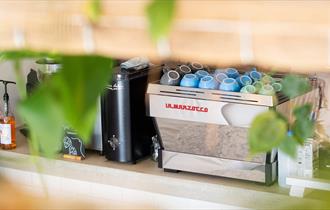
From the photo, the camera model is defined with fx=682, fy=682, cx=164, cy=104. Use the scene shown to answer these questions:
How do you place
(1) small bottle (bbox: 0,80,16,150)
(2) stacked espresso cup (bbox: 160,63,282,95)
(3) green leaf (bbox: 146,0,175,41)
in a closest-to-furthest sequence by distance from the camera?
(3) green leaf (bbox: 146,0,175,41)
(2) stacked espresso cup (bbox: 160,63,282,95)
(1) small bottle (bbox: 0,80,16,150)

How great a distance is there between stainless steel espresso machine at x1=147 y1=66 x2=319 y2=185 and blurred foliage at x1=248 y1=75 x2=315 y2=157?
160cm

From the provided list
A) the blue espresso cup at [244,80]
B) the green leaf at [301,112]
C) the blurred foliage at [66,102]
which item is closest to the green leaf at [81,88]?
the blurred foliage at [66,102]

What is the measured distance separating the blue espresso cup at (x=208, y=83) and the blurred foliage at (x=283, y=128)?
1683 mm

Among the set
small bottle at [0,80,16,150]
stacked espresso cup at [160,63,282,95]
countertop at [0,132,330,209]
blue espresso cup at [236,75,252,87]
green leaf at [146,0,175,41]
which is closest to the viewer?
green leaf at [146,0,175,41]

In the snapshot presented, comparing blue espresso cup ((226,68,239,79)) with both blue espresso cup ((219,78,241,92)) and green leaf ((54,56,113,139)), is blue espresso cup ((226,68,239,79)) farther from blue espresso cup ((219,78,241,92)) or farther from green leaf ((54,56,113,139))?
green leaf ((54,56,113,139))

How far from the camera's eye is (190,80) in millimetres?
2057

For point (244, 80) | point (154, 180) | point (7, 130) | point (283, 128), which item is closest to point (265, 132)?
point (283, 128)

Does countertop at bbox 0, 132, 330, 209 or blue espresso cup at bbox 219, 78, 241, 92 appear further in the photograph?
countertop at bbox 0, 132, 330, 209

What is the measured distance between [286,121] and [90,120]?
96 mm

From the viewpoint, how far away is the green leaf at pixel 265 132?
271 mm

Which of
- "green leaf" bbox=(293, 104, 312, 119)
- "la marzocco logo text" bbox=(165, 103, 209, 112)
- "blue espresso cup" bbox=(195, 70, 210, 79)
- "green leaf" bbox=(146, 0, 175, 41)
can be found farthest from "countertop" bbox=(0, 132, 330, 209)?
"green leaf" bbox=(146, 0, 175, 41)

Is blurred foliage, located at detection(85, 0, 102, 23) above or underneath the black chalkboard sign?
above

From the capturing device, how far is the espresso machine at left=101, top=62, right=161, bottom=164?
2.22m

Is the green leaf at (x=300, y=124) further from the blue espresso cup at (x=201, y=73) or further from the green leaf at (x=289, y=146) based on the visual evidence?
the blue espresso cup at (x=201, y=73)
